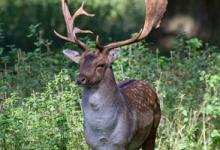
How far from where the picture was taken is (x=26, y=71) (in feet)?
39.2

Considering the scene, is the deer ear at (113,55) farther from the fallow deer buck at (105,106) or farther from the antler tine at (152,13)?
the antler tine at (152,13)

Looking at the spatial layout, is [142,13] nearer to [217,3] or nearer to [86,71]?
[217,3]

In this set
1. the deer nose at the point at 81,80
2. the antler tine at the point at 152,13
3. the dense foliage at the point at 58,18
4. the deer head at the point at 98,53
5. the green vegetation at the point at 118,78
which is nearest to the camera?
the deer nose at the point at 81,80

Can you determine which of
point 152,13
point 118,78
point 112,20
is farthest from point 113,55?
point 112,20

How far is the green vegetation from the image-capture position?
963cm

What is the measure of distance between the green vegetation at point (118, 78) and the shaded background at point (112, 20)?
503cm

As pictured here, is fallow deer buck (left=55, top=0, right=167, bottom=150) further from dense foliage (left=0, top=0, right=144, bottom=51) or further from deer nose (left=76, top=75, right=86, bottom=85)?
dense foliage (left=0, top=0, right=144, bottom=51)

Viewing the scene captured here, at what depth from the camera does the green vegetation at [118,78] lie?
31.6 feet

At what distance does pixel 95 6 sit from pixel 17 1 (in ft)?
8.44

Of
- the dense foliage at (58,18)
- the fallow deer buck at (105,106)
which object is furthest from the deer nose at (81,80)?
the dense foliage at (58,18)

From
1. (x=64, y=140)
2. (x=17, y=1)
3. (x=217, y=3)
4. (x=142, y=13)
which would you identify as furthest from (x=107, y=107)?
(x=17, y=1)

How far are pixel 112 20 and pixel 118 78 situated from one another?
12918 millimetres

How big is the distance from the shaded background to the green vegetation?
5027 mm

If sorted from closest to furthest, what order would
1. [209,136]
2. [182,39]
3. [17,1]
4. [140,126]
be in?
[140,126], [209,136], [182,39], [17,1]
